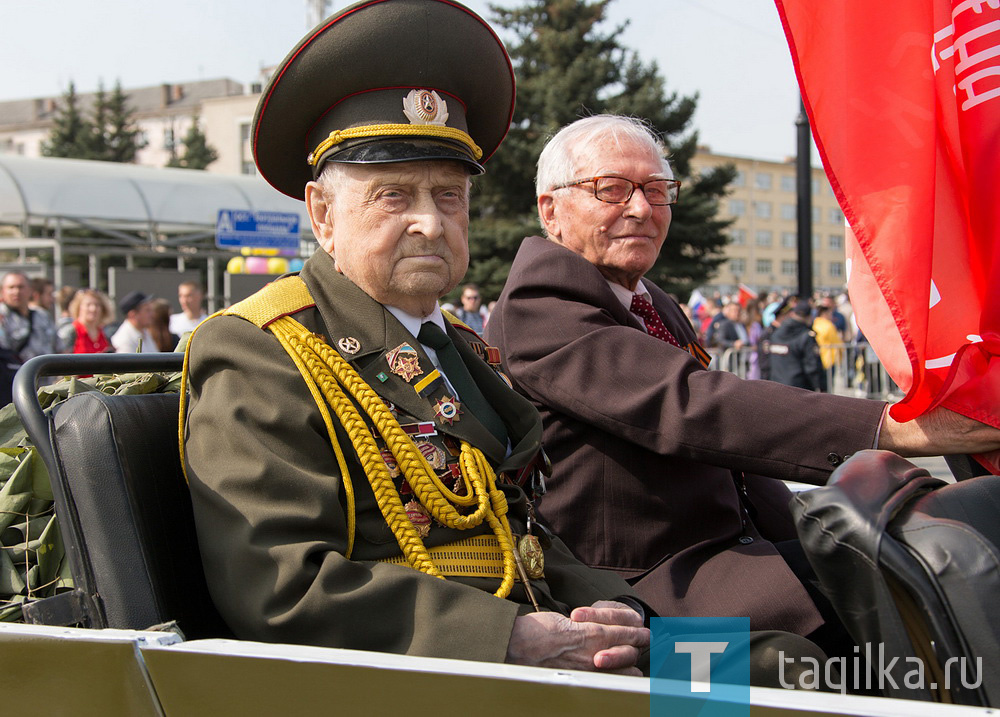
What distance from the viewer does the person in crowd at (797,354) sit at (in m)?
11.5

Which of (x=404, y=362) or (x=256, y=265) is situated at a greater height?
(x=256, y=265)

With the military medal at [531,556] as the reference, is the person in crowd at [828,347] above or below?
above

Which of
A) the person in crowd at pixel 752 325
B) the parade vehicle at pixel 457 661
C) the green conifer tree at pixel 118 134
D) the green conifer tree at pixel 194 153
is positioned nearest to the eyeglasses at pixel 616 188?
the parade vehicle at pixel 457 661

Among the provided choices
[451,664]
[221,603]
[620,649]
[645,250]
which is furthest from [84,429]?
[645,250]

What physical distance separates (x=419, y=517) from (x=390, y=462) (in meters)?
0.12

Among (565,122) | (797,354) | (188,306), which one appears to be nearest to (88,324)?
(188,306)

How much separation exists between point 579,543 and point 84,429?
47.0 inches

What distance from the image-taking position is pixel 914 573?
1.29 metres

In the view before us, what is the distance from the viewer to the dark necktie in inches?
85.2

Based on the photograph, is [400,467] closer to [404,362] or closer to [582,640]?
[404,362]

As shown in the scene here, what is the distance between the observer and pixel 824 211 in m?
77.6

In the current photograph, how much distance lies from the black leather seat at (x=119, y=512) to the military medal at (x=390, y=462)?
43 centimetres

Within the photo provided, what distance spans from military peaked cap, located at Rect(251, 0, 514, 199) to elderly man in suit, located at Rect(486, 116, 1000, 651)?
1.79 ft

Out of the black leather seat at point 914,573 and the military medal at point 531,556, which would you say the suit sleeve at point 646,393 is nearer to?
the military medal at point 531,556
